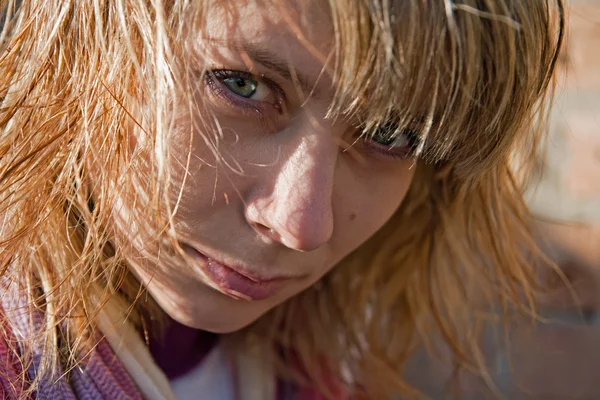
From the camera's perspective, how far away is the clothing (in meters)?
0.99

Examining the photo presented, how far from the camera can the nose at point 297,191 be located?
0.89 meters

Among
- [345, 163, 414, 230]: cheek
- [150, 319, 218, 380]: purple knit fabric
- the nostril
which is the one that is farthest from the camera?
[150, 319, 218, 380]: purple knit fabric

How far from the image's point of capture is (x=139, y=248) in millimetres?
946

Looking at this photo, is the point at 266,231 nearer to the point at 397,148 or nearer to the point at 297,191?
the point at 297,191

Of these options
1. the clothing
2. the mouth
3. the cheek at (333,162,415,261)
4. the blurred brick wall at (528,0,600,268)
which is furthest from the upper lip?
the blurred brick wall at (528,0,600,268)

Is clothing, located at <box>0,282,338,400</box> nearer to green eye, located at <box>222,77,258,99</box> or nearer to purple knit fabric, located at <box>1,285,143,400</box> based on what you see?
purple knit fabric, located at <box>1,285,143,400</box>

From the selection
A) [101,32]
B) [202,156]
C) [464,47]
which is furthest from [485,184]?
[101,32]

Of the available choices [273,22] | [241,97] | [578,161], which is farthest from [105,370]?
[578,161]

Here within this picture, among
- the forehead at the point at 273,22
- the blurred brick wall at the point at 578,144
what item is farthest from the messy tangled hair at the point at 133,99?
the blurred brick wall at the point at 578,144

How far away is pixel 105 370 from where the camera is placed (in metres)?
1.05

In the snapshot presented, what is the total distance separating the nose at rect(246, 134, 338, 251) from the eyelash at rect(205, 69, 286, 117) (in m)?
0.05

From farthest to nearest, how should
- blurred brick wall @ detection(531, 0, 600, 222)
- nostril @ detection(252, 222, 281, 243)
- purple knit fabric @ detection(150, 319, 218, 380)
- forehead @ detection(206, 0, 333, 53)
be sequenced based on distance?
blurred brick wall @ detection(531, 0, 600, 222) < purple knit fabric @ detection(150, 319, 218, 380) < nostril @ detection(252, 222, 281, 243) < forehead @ detection(206, 0, 333, 53)

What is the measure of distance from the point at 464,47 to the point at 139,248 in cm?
46

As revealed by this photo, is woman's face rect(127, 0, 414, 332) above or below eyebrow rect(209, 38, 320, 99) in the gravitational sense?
below
